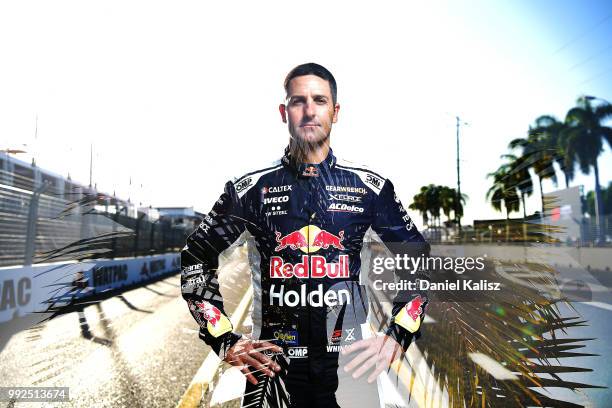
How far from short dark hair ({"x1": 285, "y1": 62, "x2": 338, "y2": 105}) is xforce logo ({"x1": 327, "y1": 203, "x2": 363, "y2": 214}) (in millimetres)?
459

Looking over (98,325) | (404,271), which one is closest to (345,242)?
(404,271)

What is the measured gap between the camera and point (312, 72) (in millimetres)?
1843

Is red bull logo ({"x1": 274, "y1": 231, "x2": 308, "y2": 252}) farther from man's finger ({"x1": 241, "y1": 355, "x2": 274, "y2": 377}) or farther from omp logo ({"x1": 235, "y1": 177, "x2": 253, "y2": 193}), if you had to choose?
man's finger ({"x1": 241, "y1": 355, "x2": 274, "y2": 377})

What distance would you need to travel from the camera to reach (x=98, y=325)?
73.0 inches

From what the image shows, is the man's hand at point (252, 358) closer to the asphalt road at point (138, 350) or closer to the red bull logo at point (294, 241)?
the asphalt road at point (138, 350)

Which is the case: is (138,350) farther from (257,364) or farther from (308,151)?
(308,151)

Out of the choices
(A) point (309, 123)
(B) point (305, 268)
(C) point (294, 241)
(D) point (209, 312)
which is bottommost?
(D) point (209, 312)

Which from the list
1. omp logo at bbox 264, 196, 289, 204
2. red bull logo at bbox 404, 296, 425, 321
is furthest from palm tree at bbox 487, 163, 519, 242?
omp logo at bbox 264, 196, 289, 204

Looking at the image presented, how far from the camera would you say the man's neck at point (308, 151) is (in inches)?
A: 73.2

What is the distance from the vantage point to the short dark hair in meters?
1.84

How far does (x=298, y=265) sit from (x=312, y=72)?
0.81 m

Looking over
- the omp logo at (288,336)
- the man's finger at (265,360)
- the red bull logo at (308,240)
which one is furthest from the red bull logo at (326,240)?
the man's finger at (265,360)

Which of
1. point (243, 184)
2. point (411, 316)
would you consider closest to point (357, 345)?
point (411, 316)

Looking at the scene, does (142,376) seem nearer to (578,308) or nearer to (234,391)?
(234,391)
